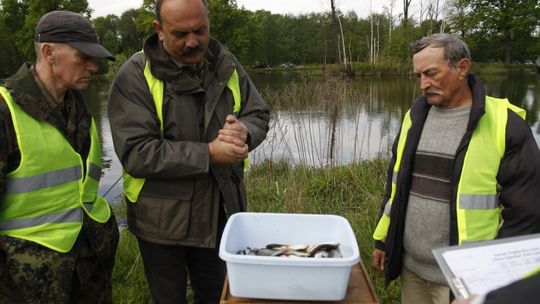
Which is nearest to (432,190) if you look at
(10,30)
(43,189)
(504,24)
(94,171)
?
(94,171)

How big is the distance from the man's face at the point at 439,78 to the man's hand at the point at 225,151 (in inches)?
38.3

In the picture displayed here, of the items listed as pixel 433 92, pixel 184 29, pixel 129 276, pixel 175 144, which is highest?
pixel 184 29

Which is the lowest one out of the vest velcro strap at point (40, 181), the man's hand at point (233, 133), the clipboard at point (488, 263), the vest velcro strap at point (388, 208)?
the vest velcro strap at point (388, 208)

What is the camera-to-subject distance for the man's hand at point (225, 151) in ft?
6.48

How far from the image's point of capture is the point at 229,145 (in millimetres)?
1973

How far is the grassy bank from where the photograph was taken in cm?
345

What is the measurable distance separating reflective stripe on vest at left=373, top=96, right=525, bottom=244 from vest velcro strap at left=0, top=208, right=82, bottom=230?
1.85m

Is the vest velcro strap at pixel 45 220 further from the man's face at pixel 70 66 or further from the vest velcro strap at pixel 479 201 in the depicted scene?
the vest velcro strap at pixel 479 201

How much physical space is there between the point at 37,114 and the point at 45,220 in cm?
49

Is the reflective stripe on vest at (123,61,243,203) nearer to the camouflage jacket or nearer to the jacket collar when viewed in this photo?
the jacket collar

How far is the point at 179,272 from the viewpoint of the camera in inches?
91.1

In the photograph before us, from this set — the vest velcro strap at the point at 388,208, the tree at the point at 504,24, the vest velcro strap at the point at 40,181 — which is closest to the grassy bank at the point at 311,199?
the vest velcro strap at the point at 388,208

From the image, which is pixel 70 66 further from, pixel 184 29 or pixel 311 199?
pixel 311 199

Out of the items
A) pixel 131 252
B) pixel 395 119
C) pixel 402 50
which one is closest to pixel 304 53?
pixel 402 50
